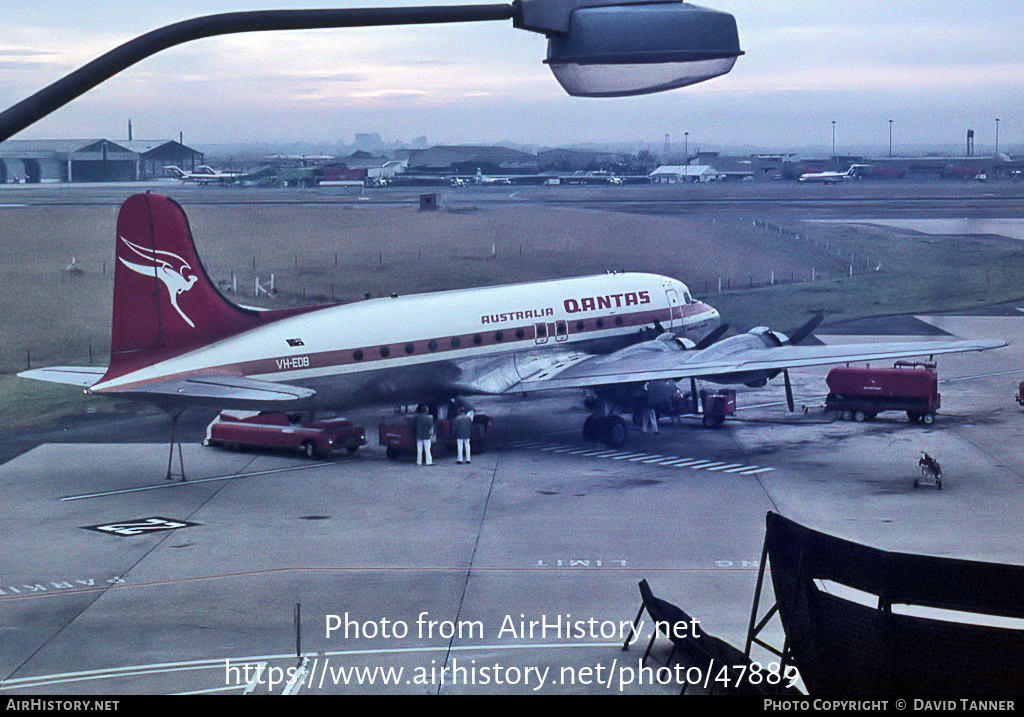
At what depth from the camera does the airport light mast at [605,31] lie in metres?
7.66

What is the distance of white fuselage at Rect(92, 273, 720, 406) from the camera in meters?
34.2

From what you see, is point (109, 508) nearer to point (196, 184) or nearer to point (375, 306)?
point (375, 306)

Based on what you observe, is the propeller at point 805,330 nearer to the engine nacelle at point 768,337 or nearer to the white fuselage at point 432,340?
the engine nacelle at point 768,337

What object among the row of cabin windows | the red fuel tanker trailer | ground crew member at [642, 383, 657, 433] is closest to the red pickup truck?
the row of cabin windows

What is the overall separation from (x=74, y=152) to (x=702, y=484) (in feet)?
186

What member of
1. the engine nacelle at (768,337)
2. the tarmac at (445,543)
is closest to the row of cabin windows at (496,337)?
the tarmac at (445,543)

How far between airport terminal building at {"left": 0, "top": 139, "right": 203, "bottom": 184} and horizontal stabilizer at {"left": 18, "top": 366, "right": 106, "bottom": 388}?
3705cm

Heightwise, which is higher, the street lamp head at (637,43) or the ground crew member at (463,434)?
the street lamp head at (637,43)

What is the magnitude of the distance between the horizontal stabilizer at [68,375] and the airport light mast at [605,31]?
30.5 m

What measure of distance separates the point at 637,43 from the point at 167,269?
94.3 ft

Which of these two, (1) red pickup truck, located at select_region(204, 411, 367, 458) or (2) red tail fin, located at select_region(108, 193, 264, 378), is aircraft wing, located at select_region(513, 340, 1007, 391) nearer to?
(1) red pickup truck, located at select_region(204, 411, 367, 458)

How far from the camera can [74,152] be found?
72.8 m

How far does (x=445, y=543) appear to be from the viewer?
2688 cm

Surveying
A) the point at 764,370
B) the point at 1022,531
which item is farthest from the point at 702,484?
the point at 1022,531
